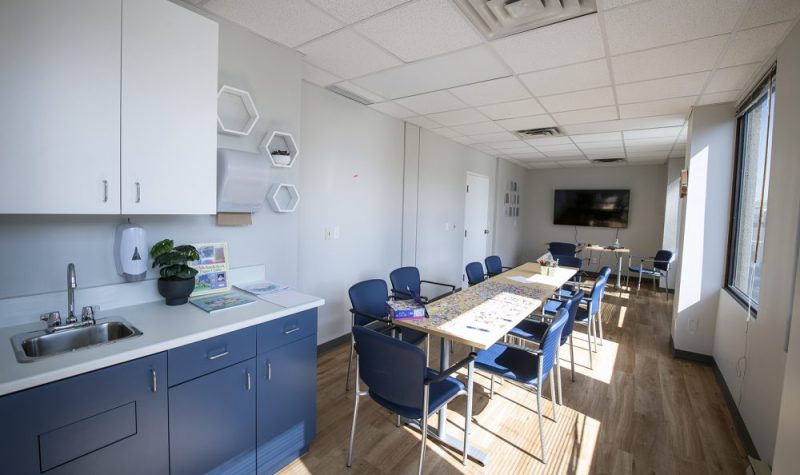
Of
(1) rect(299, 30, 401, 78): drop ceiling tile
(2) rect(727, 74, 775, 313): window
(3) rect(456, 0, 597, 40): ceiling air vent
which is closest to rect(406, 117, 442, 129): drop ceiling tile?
(1) rect(299, 30, 401, 78): drop ceiling tile

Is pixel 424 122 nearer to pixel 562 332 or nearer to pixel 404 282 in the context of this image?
pixel 404 282

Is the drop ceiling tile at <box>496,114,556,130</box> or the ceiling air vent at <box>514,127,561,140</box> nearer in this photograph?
the drop ceiling tile at <box>496,114,556,130</box>

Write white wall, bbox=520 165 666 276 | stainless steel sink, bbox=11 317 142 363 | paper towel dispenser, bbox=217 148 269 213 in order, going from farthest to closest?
1. white wall, bbox=520 165 666 276
2. paper towel dispenser, bbox=217 148 269 213
3. stainless steel sink, bbox=11 317 142 363

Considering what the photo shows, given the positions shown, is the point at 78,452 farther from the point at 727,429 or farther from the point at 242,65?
the point at 727,429

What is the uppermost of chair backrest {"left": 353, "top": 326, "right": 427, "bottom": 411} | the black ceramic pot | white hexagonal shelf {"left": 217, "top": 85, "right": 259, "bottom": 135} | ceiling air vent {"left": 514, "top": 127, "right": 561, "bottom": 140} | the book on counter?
ceiling air vent {"left": 514, "top": 127, "right": 561, "bottom": 140}

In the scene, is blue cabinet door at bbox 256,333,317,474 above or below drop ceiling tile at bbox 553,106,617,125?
below

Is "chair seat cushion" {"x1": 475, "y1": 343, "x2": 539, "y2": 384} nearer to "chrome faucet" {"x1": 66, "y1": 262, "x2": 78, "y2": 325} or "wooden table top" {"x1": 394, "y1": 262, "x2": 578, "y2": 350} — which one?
"wooden table top" {"x1": 394, "y1": 262, "x2": 578, "y2": 350}

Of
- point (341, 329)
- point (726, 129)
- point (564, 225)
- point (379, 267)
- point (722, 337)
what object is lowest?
point (341, 329)

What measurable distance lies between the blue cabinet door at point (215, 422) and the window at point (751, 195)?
11.0 feet

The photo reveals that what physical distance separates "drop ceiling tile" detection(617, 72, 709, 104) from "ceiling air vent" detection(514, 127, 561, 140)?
1324 mm

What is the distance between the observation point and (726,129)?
11.0ft

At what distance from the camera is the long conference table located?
207 cm

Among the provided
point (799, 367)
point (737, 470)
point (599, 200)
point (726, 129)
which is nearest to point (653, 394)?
point (737, 470)

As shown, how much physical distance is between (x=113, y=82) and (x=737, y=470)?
397cm
